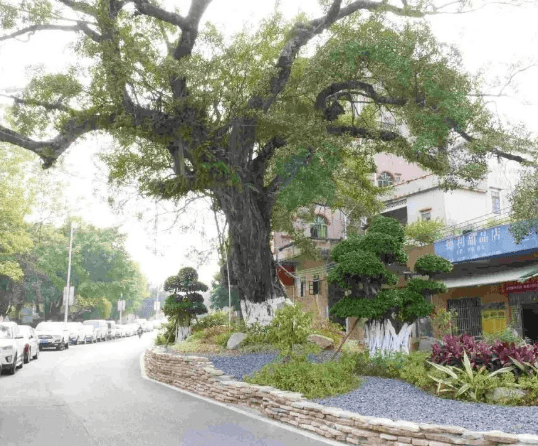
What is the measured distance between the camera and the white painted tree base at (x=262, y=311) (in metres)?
15.9

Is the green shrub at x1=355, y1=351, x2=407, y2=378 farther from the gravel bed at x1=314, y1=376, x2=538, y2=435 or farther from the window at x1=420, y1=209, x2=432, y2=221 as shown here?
the window at x1=420, y1=209, x2=432, y2=221

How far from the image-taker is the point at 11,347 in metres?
17.0

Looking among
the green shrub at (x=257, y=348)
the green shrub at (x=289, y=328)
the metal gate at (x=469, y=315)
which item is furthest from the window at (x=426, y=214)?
the green shrub at (x=289, y=328)

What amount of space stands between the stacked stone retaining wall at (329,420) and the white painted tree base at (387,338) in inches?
128

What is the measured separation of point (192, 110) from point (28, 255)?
115ft

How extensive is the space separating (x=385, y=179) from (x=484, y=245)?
15103 mm

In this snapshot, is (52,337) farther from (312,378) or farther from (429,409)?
(429,409)

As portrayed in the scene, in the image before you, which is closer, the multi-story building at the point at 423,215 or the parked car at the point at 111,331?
the multi-story building at the point at 423,215

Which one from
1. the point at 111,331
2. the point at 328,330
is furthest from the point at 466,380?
the point at 111,331

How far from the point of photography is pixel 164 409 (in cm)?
971

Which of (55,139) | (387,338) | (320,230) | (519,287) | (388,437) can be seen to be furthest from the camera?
(320,230)

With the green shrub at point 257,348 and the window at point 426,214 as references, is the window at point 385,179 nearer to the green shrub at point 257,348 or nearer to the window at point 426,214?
the window at point 426,214

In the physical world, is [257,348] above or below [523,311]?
below

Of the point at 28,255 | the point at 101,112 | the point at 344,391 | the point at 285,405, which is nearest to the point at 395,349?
the point at 344,391
